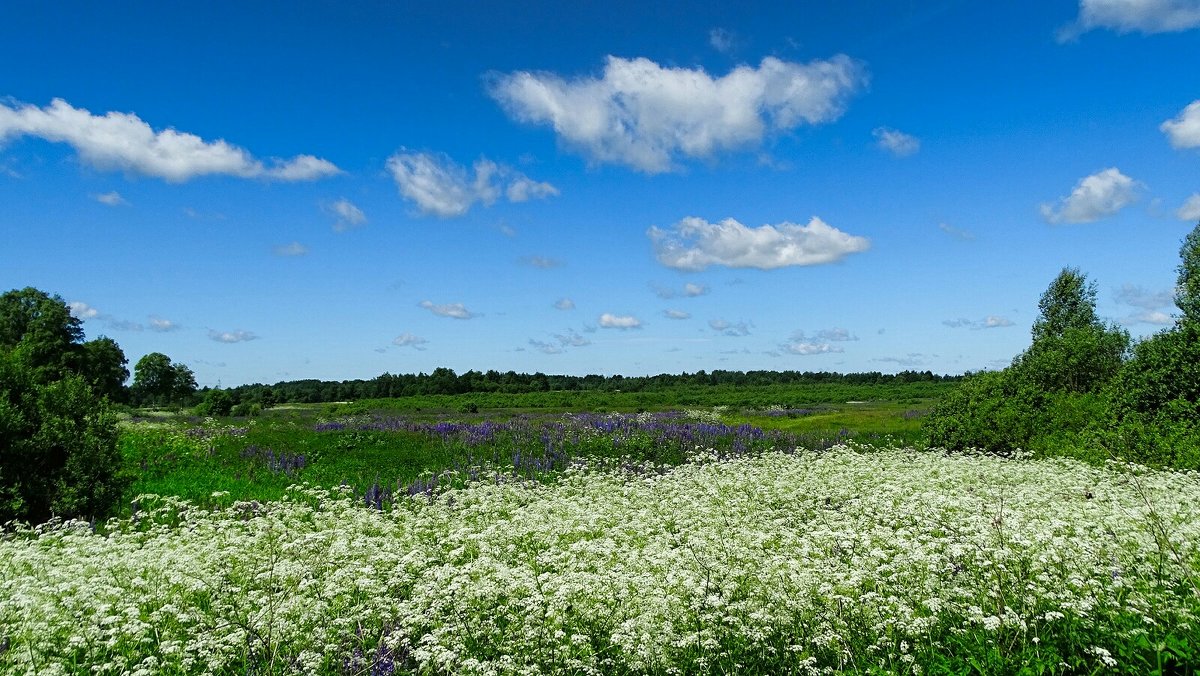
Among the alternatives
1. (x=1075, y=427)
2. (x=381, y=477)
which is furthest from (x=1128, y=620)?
(x=1075, y=427)

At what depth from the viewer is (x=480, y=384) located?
216ft

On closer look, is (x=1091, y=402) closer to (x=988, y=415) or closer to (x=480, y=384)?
(x=988, y=415)

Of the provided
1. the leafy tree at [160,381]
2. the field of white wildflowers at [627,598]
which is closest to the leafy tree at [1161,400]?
the field of white wildflowers at [627,598]

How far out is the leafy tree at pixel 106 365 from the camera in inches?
1847

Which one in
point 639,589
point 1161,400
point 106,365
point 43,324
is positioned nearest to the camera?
point 639,589

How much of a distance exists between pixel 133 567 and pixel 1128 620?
8.50m

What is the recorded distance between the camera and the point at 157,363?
62.1 m

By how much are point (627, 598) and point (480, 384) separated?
61749mm

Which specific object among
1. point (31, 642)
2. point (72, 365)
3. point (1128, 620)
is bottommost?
point (31, 642)

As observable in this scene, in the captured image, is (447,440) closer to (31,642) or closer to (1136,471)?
(31,642)

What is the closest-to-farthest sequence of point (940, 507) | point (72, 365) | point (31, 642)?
point (31, 642), point (940, 507), point (72, 365)

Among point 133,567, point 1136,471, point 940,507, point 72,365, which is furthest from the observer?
point 72,365

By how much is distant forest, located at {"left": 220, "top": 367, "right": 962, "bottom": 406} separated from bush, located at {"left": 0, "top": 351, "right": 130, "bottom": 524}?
43.9m

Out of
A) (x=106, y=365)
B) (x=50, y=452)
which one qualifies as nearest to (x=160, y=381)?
(x=106, y=365)
